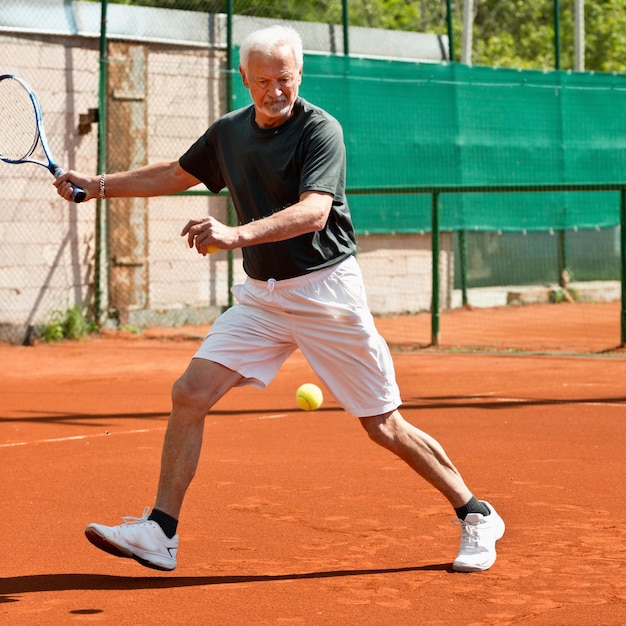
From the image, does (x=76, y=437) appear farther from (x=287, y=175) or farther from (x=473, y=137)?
(x=473, y=137)

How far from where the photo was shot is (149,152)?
13125 millimetres

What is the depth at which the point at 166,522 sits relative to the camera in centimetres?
410

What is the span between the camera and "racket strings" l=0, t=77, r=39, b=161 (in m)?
5.67

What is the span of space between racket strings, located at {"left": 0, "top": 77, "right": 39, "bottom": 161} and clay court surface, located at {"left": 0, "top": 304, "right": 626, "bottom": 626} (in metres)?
1.61

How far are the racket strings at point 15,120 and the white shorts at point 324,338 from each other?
1.94 metres

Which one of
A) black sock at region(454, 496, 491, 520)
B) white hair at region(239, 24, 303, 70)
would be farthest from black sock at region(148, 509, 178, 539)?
white hair at region(239, 24, 303, 70)

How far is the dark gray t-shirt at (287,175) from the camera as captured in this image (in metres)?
4.07

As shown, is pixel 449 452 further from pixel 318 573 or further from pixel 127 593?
pixel 127 593

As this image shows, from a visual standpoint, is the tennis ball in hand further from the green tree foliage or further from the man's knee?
the green tree foliage

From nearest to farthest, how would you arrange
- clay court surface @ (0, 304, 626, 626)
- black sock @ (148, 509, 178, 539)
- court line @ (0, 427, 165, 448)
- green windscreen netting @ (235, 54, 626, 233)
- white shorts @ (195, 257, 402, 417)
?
clay court surface @ (0, 304, 626, 626)
black sock @ (148, 509, 178, 539)
white shorts @ (195, 257, 402, 417)
court line @ (0, 427, 165, 448)
green windscreen netting @ (235, 54, 626, 233)

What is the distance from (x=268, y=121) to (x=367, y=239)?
10360 mm

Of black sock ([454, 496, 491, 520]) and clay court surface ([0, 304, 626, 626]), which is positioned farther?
black sock ([454, 496, 491, 520])

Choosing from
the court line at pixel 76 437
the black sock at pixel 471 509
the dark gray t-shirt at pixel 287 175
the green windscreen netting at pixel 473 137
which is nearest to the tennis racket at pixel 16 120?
the dark gray t-shirt at pixel 287 175

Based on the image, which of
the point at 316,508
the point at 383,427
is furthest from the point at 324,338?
the point at 316,508
